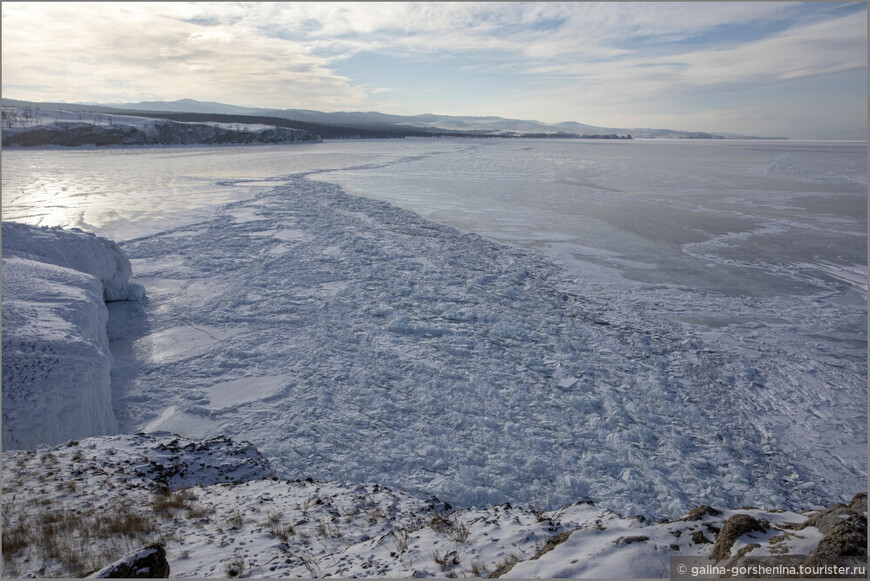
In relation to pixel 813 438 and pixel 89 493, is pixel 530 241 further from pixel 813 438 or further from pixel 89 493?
pixel 89 493

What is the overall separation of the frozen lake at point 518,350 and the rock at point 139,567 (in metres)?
2.22

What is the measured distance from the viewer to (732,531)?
3209 millimetres

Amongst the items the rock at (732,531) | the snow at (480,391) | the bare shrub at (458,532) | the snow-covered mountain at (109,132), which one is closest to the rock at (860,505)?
the rock at (732,531)

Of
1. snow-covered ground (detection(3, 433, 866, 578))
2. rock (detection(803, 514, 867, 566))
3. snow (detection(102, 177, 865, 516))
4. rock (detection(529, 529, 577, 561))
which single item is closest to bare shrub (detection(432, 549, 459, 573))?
snow-covered ground (detection(3, 433, 866, 578))

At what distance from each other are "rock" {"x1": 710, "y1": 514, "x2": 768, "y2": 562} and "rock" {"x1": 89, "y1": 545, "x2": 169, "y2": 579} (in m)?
3.62

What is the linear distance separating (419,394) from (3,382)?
4767mm

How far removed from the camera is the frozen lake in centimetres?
543

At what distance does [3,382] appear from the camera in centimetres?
527

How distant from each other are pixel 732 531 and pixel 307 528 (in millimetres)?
3244

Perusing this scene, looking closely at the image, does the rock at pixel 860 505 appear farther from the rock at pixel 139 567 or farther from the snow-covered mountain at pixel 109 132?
the snow-covered mountain at pixel 109 132

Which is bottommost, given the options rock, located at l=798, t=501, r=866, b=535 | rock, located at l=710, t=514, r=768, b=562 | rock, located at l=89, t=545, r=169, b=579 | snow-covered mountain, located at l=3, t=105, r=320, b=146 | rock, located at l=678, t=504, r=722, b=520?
rock, located at l=89, t=545, r=169, b=579

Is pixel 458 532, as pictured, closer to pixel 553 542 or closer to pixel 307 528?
pixel 553 542

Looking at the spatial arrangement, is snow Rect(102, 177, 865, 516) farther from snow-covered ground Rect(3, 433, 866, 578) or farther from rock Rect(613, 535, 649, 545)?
rock Rect(613, 535, 649, 545)

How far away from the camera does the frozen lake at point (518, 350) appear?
5430 millimetres
